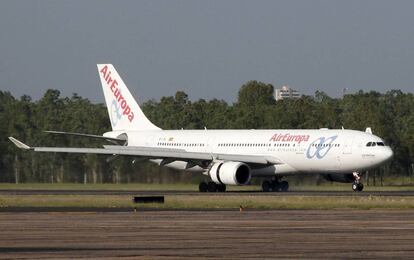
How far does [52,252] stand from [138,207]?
2225 centimetres

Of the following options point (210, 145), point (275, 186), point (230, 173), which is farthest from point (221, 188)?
point (210, 145)

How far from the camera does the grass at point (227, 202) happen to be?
1956 inches

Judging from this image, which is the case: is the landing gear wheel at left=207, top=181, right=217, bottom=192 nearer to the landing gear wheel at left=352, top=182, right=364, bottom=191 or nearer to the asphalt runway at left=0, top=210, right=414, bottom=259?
the landing gear wheel at left=352, top=182, right=364, bottom=191

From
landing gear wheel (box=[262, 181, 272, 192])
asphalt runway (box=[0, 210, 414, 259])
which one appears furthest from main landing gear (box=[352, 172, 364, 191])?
asphalt runway (box=[0, 210, 414, 259])

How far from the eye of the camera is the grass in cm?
4969

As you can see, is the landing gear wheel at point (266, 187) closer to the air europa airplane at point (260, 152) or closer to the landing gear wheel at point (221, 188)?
the air europa airplane at point (260, 152)

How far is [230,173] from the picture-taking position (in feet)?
231

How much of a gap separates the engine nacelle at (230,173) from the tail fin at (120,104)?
1184 centimetres

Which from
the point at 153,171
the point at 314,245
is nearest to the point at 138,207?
the point at 314,245

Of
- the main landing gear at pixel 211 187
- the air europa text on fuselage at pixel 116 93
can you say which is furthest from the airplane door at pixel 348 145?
the air europa text on fuselage at pixel 116 93

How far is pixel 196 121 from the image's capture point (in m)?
127

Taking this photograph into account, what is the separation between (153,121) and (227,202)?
73641 mm

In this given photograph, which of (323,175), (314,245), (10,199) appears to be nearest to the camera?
(314,245)

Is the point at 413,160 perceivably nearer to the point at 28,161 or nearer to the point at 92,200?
the point at 28,161
